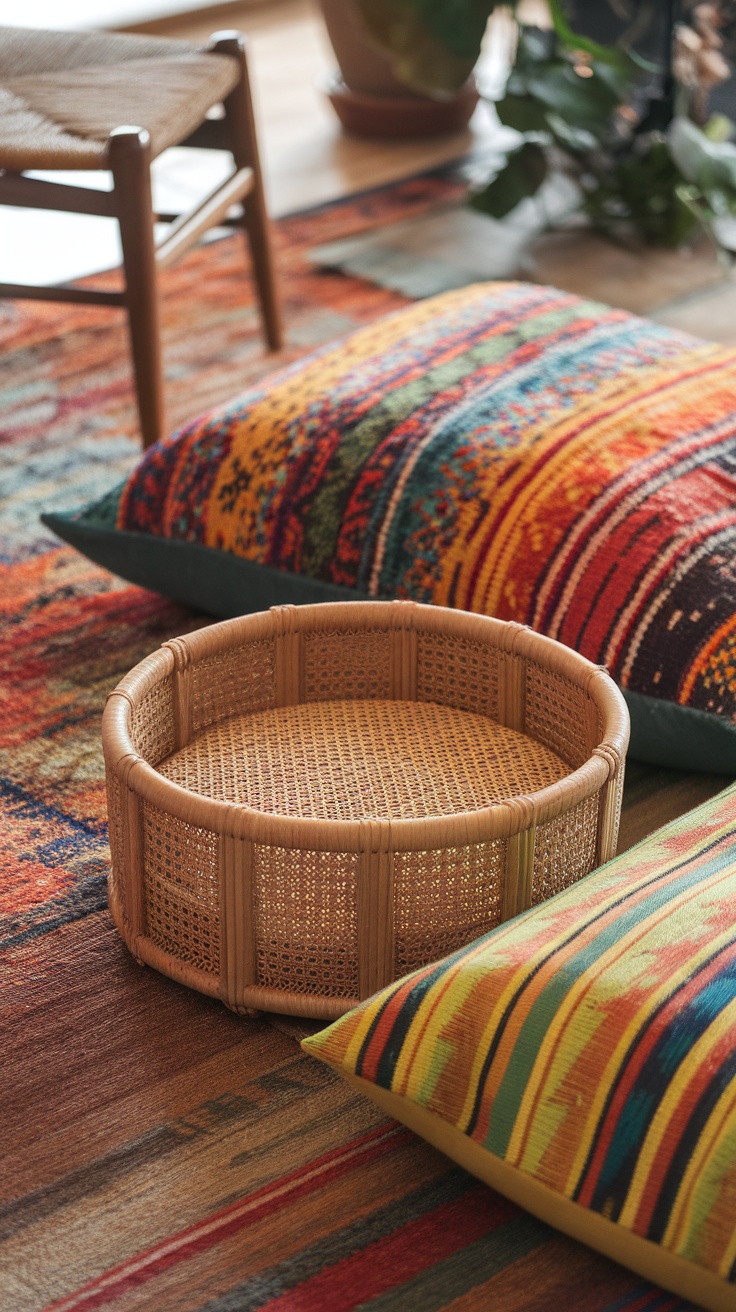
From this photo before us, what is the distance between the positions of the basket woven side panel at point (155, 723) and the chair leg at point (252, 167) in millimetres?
1285

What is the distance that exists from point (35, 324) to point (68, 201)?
687 millimetres

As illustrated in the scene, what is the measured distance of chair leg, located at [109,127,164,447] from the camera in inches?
74.3

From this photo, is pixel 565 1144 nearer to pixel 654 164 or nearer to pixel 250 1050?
pixel 250 1050

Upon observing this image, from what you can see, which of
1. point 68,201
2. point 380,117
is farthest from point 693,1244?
point 380,117

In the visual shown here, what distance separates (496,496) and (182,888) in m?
0.57

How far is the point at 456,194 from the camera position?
125 inches

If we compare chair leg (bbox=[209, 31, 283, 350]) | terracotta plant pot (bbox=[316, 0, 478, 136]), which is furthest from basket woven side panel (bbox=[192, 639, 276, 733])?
terracotta plant pot (bbox=[316, 0, 478, 136])

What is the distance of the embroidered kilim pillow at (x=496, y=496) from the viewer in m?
1.44

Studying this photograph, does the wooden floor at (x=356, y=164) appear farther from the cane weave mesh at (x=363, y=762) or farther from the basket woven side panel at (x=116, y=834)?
the basket woven side panel at (x=116, y=834)

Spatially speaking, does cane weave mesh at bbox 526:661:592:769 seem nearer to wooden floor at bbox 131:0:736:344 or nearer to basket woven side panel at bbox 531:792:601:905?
basket woven side panel at bbox 531:792:601:905

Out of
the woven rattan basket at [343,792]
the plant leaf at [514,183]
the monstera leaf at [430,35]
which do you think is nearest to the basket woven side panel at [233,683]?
the woven rattan basket at [343,792]

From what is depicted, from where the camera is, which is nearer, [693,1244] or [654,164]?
[693,1244]

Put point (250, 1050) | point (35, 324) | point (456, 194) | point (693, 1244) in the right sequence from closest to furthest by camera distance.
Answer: point (693, 1244) < point (250, 1050) < point (35, 324) < point (456, 194)

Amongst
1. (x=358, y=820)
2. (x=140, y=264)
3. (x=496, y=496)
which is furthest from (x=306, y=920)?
(x=140, y=264)
